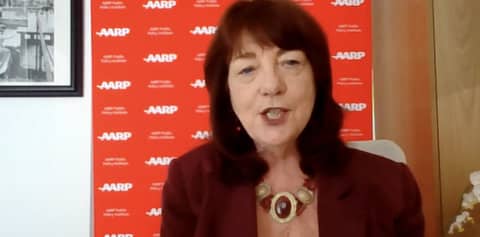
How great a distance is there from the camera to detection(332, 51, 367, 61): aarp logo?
76.8 inches

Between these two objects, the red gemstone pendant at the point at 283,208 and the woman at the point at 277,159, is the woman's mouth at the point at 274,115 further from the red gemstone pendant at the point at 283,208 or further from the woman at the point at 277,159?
the red gemstone pendant at the point at 283,208

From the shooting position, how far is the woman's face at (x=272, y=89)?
898 mm

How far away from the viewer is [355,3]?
1.95 metres

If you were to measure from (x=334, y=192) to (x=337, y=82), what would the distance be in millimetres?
1039

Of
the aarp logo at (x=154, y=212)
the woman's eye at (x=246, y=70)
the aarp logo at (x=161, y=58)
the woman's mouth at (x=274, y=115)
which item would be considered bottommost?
the aarp logo at (x=154, y=212)

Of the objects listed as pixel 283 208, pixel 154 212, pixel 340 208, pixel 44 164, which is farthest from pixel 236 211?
pixel 44 164

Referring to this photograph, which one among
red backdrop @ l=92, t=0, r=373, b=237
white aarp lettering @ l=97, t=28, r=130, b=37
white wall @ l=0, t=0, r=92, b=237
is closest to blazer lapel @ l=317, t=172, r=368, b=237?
red backdrop @ l=92, t=0, r=373, b=237

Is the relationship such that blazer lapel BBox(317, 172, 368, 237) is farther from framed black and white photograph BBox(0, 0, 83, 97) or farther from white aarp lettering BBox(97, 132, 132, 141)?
framed black and white photograph BBox(0, 0, 83, 97)

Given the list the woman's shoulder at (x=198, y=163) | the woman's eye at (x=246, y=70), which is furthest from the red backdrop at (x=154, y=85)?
the woman's eye at (x=246, y=70)

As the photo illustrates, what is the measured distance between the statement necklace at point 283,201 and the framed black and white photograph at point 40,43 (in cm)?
141

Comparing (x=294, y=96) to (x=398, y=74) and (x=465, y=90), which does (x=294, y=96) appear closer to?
(x=465, y=90)

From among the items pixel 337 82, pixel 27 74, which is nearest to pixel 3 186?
pixel 27 74

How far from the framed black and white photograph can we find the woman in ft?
4.36

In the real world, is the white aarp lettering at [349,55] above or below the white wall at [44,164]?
above
